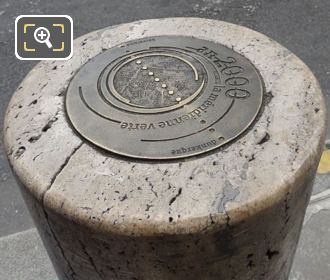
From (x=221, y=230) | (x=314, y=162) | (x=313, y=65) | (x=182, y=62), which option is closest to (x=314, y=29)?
(x=313, y=65)

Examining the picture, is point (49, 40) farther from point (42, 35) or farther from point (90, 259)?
point (90, 259)

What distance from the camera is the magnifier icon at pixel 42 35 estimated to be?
8.56ft

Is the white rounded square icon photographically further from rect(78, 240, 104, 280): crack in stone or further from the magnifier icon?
rect(78, 240, 104, 280): crack in stone

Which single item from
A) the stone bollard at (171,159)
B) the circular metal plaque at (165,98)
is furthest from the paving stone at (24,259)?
the circular metal plaque at (165,98)

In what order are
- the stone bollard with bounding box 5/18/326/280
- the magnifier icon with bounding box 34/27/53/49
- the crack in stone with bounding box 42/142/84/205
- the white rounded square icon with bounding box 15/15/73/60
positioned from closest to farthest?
1. the stone bollard with bounding box 5/18/326/280
2. the crack in stone with bounding box 42/142/84/205
3. the white rounded square icon with bounding box 15/15/73/60
4. the magnifier icon with bounding box 34/27/53/49

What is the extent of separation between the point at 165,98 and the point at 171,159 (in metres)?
0.31

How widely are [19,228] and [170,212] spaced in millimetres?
1899

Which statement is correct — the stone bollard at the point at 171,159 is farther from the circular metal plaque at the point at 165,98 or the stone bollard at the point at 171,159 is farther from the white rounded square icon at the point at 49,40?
the white rounded square icon at the point at 49,40

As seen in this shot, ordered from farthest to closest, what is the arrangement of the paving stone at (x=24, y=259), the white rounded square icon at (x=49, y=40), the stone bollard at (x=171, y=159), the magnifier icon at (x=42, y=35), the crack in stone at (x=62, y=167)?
the paving stone at (x=24, y=259) → the magnifier icon at (x=42, y=35) → the white rounded square icon at (x=49, y=40) → the crack in stone at (x=62, y=167) → the stone bollard at (x=171, y=159)

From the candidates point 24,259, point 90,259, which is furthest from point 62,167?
point 24,259

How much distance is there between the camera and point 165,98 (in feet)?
6.36

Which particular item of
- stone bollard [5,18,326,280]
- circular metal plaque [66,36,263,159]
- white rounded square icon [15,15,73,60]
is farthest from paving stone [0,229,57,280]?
circular metal plaque [66,36,263,159]

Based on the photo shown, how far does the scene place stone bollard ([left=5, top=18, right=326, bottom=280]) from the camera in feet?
5.22

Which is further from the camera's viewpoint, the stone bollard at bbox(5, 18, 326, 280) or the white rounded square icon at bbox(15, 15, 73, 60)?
the white rounded square icon at bbox(15, 15, 73, 60)
